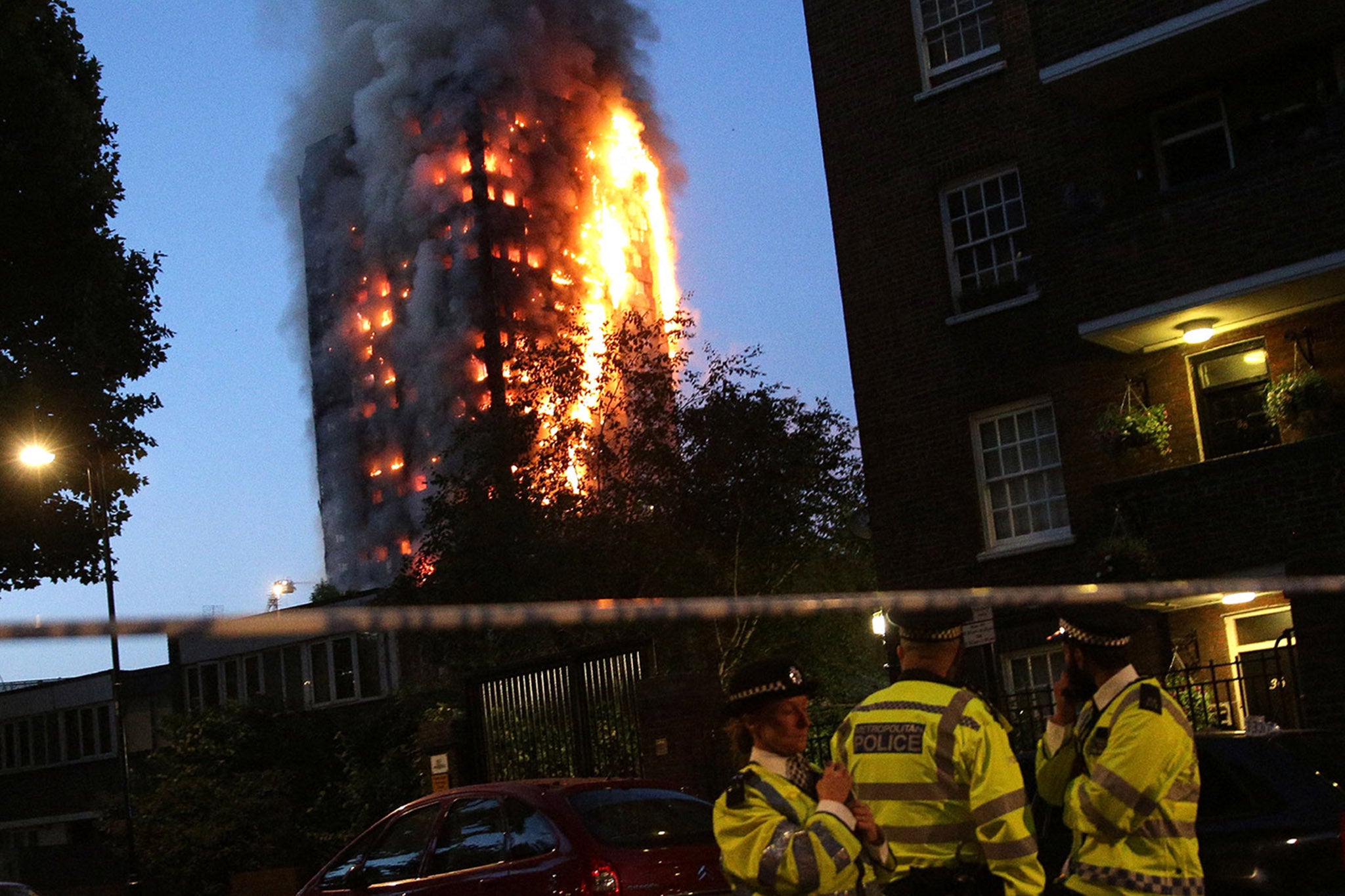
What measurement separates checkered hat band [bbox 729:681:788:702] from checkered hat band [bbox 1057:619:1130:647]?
3.60 ft

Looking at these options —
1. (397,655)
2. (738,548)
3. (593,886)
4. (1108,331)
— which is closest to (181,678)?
(397,655)

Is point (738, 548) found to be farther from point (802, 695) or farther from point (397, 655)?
point (802, 695)

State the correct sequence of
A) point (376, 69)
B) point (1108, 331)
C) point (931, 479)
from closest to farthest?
point (1108, 331) → point (931, 479) → point (376, 69)

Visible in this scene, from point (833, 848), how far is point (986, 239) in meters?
17.1

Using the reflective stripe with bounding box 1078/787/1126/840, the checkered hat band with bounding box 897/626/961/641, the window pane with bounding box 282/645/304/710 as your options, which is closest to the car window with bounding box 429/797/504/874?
the checkered hat band with bounding box 897/626/961/641

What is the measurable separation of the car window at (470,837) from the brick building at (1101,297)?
24.7 ft

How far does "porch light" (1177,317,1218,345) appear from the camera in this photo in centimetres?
1775

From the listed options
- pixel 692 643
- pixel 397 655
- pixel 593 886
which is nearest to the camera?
pixel 593 886

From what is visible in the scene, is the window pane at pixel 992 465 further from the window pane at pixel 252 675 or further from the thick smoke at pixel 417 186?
the thick smoke at pixel 417 186

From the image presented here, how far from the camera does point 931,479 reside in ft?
66.8

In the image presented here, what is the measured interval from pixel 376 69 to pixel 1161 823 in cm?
11028

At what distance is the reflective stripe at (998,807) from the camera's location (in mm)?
4559

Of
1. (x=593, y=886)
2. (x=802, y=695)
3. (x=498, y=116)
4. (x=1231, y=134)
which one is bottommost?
(x=593, y=886)

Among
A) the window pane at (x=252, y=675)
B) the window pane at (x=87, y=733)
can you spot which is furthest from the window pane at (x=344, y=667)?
the window pane at (x=87, y=733)
